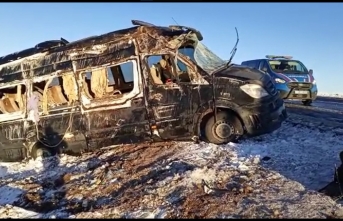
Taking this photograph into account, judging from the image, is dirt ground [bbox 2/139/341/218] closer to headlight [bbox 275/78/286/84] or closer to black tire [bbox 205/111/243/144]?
black tire [bbox 205/111/243/144]

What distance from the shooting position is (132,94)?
753cm

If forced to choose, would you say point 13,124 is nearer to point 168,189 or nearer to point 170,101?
point 170,101

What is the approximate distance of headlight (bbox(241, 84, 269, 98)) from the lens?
7.11 meters

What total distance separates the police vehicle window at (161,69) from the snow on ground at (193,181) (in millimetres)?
1309

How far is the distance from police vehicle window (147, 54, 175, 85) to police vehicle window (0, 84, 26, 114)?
3035 mm

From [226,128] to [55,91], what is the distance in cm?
379

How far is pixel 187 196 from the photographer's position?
4836mm

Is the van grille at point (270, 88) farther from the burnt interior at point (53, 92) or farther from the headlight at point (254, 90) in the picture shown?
the burnt interior at point (53, 92)

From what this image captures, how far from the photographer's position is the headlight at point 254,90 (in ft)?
23.3

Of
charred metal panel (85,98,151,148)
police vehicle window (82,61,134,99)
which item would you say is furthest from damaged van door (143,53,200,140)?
police vehicle window (82,61,134,99)

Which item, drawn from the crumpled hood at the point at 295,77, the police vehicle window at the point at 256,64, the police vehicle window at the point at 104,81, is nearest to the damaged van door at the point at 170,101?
the police vehicle window at the point at 104,81

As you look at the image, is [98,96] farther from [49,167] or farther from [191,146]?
[191,146]

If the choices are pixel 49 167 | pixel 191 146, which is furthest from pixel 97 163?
pixel 191 146

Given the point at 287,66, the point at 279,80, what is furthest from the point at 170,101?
the point at 287,66
